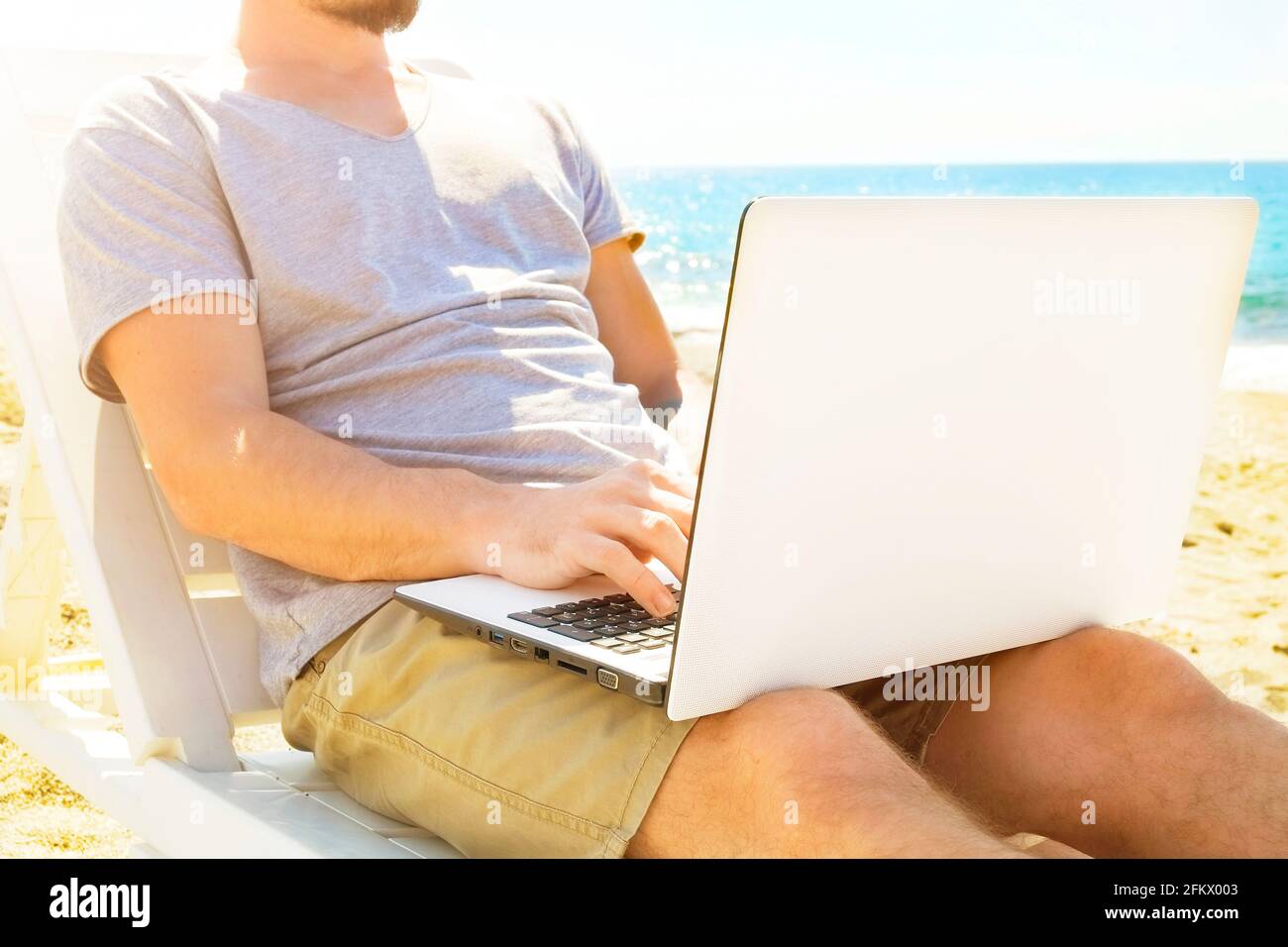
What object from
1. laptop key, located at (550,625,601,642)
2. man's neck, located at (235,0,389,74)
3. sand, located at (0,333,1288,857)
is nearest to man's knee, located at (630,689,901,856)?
laptop key, located at (550,625,601,642)

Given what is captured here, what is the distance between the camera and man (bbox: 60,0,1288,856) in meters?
1.10

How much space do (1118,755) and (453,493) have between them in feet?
2.36

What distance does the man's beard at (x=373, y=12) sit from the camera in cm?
175

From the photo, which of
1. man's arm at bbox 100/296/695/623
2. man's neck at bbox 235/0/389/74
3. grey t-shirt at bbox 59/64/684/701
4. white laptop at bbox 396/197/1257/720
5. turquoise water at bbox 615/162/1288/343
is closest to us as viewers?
white laptop at bbox 396/197/1257/720

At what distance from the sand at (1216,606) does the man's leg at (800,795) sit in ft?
2.73

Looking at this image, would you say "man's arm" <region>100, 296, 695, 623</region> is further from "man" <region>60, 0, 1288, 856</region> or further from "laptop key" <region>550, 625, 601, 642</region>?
"laptop key" <region>550, 625, 601, 642</region>

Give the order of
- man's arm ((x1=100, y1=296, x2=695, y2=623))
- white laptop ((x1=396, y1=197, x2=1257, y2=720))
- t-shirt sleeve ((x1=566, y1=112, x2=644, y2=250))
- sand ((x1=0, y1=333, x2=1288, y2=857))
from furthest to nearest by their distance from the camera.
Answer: sand ((x1=0, y1=333, x2=1288, y2=857))
t-shirt sleeve ((x1=566, y1=112, x2=644, y2=250))
man's arm ((x1=100, y1=296, x2=695, y2=623))
white laptop ((x1=396, y1=197, x2=1257, y2=720))

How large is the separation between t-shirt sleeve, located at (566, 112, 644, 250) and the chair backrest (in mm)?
723

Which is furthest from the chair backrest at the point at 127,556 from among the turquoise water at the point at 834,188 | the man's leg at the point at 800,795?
the turquoise water at the point at 834,188

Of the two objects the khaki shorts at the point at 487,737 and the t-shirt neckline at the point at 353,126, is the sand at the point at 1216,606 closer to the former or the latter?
the t-shirt neckline at the point at 353,126
